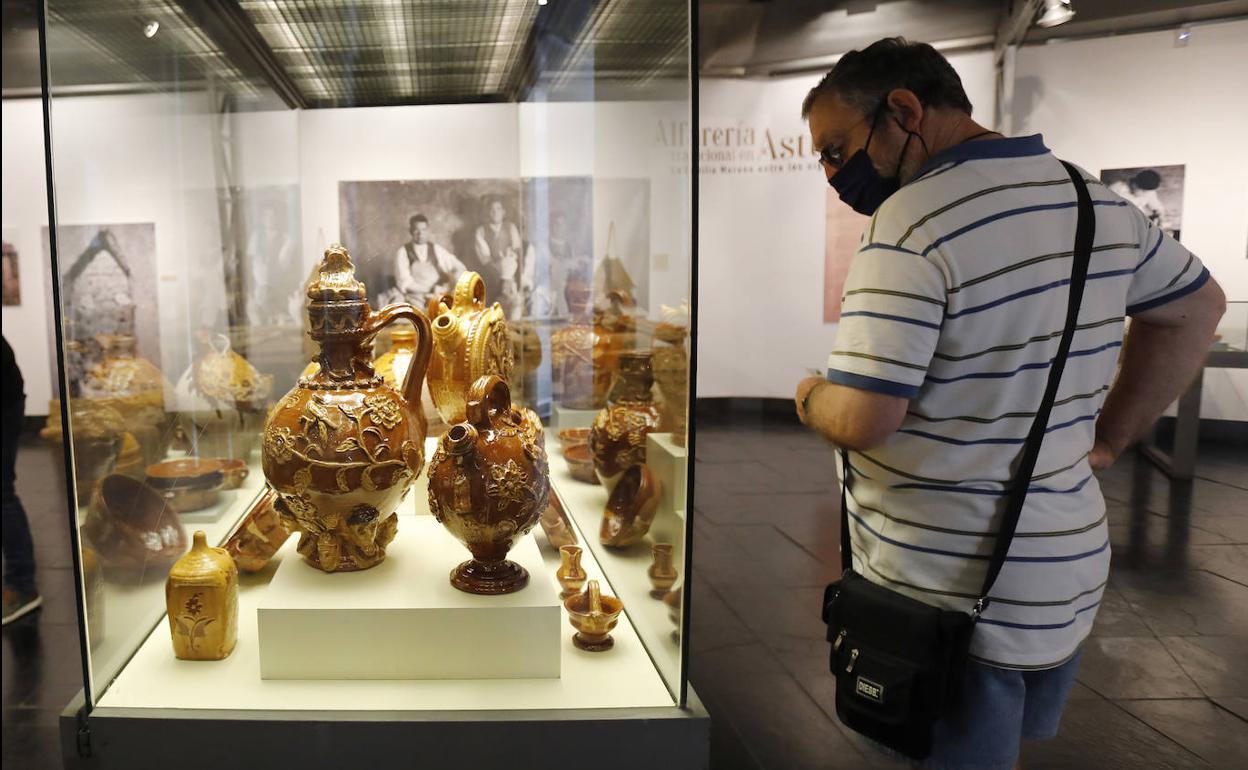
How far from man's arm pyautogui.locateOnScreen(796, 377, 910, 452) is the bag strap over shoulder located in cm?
21

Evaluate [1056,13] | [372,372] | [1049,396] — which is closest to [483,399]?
[372,372]

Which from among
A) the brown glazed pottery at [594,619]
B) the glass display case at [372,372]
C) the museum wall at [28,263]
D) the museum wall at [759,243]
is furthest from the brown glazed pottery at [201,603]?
the museum wall at [759,243]

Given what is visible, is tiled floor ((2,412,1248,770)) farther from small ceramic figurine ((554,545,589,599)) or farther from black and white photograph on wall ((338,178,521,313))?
black and white photograph on wall ((338,178,521,313))

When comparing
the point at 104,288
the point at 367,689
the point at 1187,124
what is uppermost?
the point at 1187,124

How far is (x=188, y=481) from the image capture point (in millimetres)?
2914

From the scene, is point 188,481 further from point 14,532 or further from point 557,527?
point 557,527

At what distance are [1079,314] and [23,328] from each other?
5.96m

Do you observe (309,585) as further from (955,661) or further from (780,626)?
(780,626)

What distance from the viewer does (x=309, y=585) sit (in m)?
2.21

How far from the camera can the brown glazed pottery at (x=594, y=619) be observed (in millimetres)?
2301

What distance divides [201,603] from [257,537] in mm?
481

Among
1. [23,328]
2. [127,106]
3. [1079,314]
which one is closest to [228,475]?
[127,106]

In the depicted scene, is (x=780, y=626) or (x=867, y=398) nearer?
(x=867, y=398)

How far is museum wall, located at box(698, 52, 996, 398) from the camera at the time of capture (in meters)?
6.19
